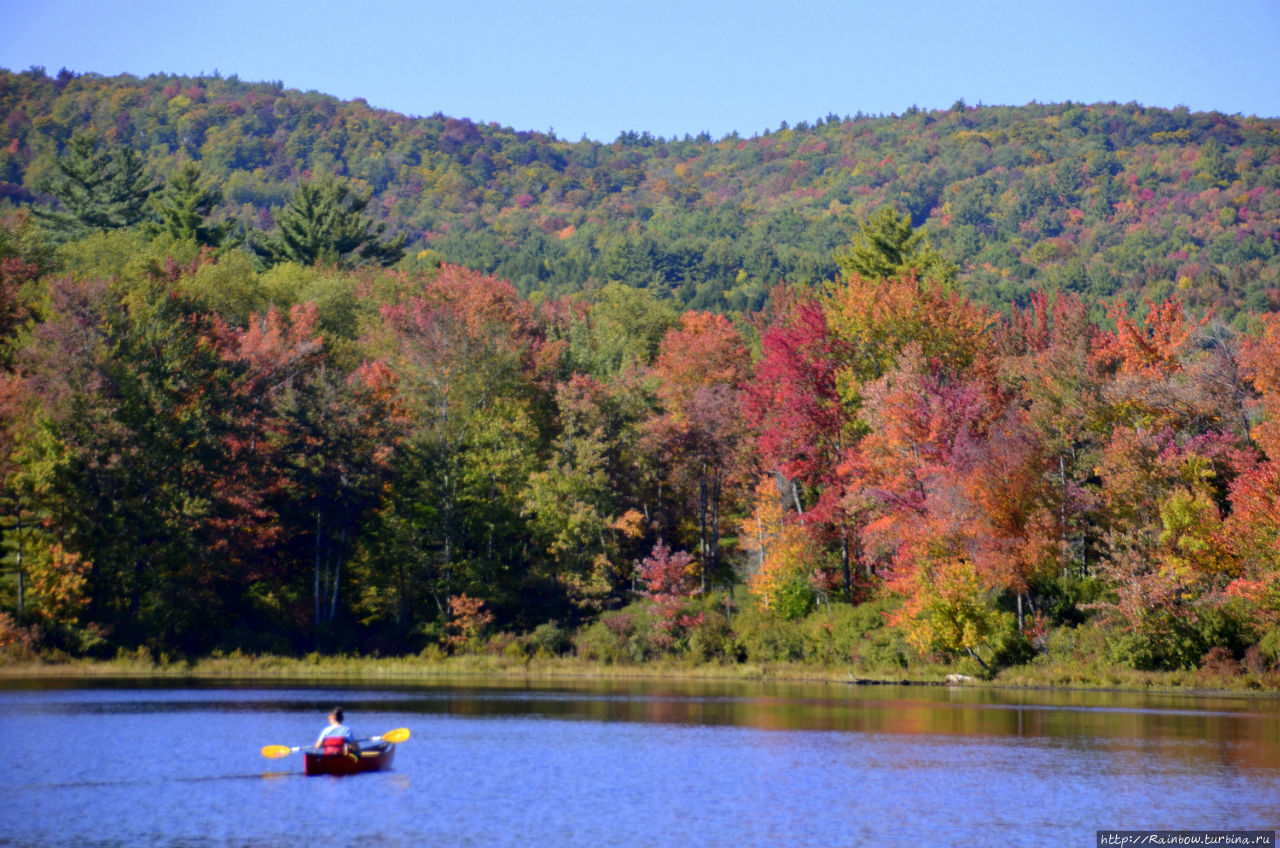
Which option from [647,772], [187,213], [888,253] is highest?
[187,213]

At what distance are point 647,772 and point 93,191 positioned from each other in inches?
3672

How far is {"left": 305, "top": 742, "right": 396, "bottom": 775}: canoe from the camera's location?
110 ft

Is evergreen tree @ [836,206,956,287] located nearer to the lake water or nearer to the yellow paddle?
the lake water

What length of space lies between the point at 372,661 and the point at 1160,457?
41576mm

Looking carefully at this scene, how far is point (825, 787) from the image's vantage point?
31.5 meters

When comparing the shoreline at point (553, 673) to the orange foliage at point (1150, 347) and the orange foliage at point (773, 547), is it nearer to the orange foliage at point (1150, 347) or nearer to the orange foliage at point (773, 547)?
the orange foliage at point (773, 547)

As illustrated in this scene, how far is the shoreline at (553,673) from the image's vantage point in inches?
2149

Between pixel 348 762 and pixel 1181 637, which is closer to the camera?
pixel 348 762

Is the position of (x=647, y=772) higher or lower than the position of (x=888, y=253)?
lower

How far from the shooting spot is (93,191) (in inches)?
4277

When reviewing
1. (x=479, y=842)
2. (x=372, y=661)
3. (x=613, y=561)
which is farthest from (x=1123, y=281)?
(x=479, y=842)

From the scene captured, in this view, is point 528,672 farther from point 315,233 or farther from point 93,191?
point 93,191

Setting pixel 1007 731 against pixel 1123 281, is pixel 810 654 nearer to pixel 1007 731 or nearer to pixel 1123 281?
pixel 1007 731

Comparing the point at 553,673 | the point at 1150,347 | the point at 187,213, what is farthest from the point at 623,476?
the point at 187,213
